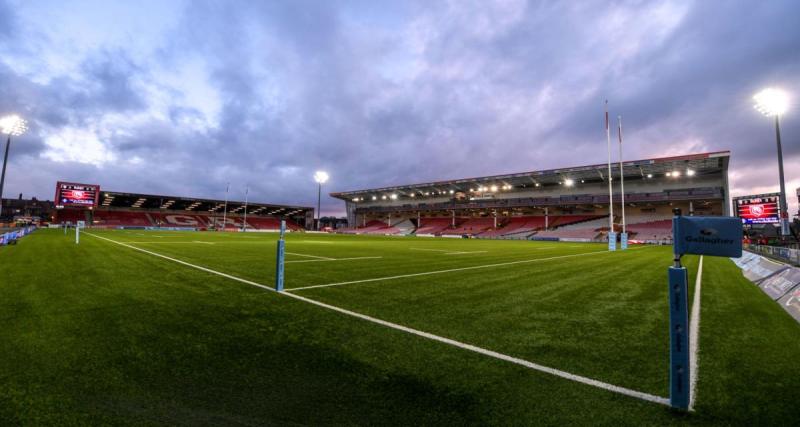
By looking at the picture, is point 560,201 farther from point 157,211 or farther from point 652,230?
point 157,211

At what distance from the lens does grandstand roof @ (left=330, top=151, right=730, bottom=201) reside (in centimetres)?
4184

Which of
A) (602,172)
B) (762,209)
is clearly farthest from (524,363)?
(762,209)

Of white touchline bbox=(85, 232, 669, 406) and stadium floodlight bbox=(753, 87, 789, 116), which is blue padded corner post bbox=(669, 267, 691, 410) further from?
stadium floodlight bbox=(753, 87, 789, 116)

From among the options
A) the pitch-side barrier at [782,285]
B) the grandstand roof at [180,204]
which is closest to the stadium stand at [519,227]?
the pitch-side barrier at [782,285]

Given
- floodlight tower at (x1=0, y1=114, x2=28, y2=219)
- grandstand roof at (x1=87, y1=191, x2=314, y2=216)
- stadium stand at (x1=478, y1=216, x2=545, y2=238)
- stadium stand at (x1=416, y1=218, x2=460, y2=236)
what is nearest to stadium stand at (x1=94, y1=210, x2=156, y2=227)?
grandstand roof at (x1=87, y1=191, x2=314, y2=216)

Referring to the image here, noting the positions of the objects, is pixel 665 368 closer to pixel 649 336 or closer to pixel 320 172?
pixel 649 336

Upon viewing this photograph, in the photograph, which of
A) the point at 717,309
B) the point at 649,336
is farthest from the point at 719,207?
the point at 649,336

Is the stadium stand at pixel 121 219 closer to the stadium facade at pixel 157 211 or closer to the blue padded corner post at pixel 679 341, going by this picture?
the stadium facade at pixel 157 211

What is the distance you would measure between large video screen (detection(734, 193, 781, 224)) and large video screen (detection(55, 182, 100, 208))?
100739mm

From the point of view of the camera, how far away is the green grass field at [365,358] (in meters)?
2.21

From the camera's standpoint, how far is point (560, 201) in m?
56.6

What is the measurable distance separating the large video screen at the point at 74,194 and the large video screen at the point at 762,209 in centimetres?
10074

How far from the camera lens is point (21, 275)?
770cm

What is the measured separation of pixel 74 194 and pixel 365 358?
246 feet
